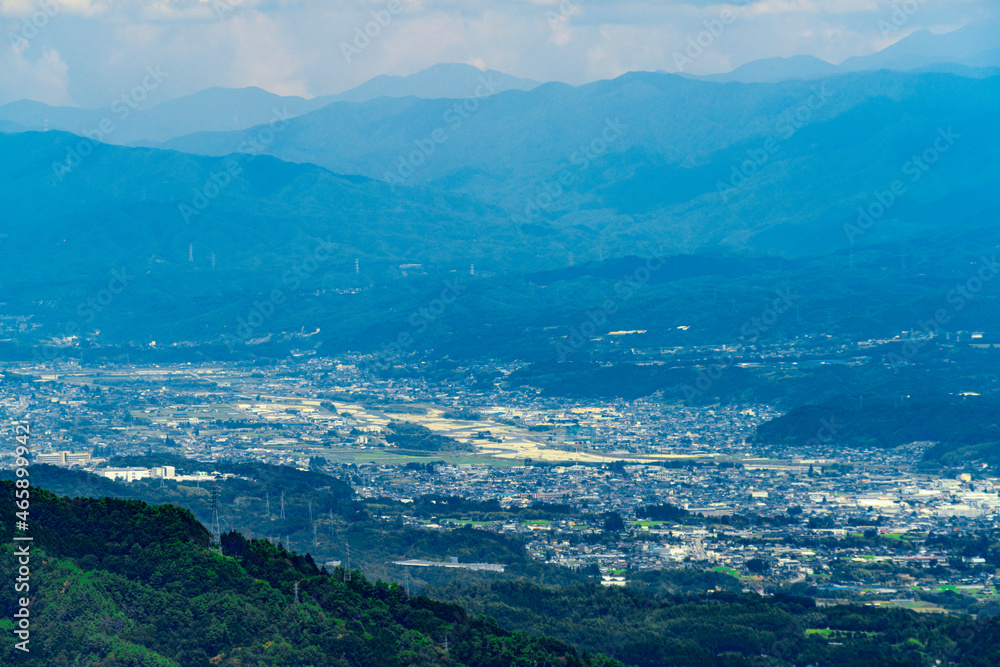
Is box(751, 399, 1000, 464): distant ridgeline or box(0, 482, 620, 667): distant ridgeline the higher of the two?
box(751, 399, 1000, 464): distant ridgeline

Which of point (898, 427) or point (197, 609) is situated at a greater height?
point (898, 427)

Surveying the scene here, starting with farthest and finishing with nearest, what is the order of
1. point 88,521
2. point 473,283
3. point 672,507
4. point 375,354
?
point 473,283 < point 375,354 < point 672,507 < point 88,521

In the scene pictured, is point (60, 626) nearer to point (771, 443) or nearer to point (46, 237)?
point (771, 443)

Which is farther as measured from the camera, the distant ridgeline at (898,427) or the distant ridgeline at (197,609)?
the distant ridgeline at (898,427)

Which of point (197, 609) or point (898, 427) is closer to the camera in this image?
point (197, 609)

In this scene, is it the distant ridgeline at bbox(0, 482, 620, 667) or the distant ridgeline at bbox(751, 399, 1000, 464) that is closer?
the distant ridgeline at bbox(0, 482, 620, 667)

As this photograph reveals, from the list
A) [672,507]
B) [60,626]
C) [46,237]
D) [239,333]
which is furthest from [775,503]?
[46,237]

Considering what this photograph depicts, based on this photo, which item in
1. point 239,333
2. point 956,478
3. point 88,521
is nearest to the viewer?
point 88,521

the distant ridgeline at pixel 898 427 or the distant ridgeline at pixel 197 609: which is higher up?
the distant ridgeline at pixel 898 427
